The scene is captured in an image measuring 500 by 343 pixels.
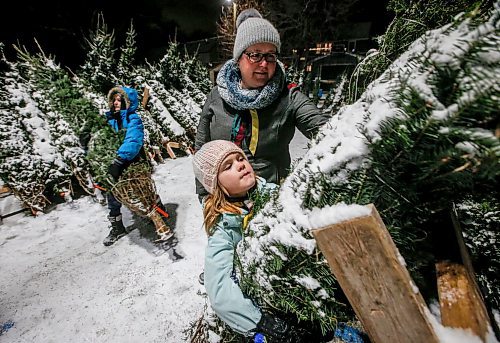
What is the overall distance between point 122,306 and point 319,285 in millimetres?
2550

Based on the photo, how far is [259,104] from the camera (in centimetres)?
169

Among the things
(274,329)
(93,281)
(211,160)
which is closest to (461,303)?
(274,329)

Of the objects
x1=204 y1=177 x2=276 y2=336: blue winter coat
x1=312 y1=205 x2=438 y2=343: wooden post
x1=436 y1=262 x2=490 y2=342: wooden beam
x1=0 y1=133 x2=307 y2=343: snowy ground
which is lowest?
x1=0 y1=133 x2=307 y2=343: snowy ground

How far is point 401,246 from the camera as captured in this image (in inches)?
28.8

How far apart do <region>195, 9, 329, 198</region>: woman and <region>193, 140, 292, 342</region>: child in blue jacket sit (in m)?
0.38

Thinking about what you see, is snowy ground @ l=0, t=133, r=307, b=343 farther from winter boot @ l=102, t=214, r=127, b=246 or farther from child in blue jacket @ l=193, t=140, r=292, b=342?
child in blue jacket @ l=193, t=140, r=292, b=342

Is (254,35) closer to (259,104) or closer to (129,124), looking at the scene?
(259,104)

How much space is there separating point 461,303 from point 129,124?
3.56 meters

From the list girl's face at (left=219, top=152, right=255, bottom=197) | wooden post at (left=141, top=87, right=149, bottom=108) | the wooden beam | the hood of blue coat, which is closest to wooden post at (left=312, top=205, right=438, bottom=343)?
the wooden beam

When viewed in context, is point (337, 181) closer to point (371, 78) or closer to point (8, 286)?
point (371, 78)

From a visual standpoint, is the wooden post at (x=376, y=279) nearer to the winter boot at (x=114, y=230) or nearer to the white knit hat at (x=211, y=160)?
the white knit hat at (x=211, y=160)

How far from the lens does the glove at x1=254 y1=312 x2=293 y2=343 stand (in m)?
1.06

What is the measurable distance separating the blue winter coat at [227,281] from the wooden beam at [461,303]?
0.72 metres

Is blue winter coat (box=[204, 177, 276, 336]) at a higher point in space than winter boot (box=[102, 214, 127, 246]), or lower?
higher
